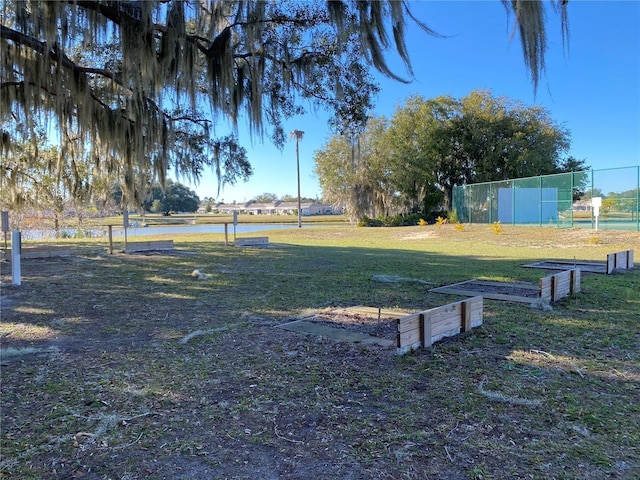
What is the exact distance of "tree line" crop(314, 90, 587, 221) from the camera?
1066 inches

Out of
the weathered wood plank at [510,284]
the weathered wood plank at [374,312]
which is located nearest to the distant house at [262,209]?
the weathered wood plank at [510,284]

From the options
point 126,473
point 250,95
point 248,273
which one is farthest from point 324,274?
point 126,473

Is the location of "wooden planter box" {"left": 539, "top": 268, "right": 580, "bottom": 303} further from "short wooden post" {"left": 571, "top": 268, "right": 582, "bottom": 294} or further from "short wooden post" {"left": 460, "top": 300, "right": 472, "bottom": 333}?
"short wooden post" {"left": 460, "top": 300, "right": 472, "bottom": 333}

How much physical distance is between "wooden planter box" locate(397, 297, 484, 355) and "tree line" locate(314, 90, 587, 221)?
2279 centimetres

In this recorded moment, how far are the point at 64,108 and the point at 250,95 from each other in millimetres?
2885

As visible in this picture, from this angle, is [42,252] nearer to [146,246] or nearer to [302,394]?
[146,246]

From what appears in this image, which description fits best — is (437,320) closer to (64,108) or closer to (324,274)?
(324,274)

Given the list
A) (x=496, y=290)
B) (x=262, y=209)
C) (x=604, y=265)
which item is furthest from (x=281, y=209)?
(x=496, y=290)

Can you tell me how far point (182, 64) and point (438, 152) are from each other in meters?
24.3

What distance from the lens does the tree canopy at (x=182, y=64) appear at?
500 cm

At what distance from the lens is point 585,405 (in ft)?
8.38

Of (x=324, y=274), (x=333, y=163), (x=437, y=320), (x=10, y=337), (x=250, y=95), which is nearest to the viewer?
(x=437, y=320)

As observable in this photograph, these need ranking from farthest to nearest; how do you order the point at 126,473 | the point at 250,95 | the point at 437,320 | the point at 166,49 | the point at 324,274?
the point at 324,274 → the point at 250,95 → the point at 166,49 → the point at 437,320 → the point at 126,473

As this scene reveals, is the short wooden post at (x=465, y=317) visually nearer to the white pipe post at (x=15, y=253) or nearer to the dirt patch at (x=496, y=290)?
the dirt patch at (x=496, y=290)
